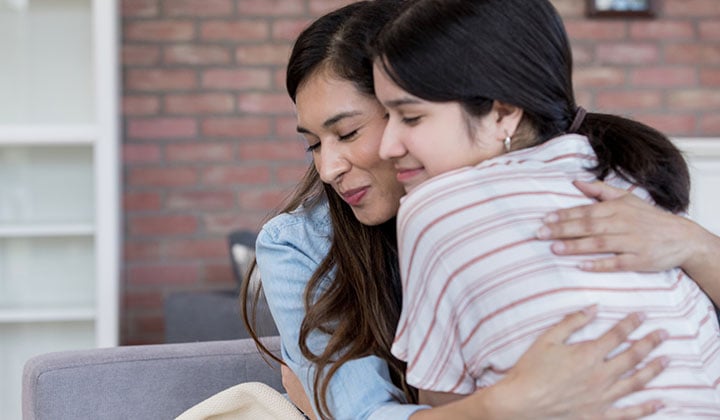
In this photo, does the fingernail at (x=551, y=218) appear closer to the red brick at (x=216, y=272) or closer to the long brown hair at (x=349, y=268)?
the long brown hair at (x=349, y=268)

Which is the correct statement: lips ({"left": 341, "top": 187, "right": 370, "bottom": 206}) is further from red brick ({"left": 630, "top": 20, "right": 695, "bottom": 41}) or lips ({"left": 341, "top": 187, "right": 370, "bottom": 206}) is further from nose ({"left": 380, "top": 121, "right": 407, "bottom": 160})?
red brick ({"left": 630, "top": 20, "right": 695, "bottom": 41})

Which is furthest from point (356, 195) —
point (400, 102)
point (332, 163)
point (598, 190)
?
point (598, 190)

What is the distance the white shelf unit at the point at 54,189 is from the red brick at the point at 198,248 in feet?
0.99

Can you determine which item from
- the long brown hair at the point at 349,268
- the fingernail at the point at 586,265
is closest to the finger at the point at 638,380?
the fingernail at the point at 586,265

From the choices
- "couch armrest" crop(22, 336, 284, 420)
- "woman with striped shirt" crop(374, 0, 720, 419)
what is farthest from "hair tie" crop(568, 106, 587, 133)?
"couch armrest" crop(22, 336, 284, 420)

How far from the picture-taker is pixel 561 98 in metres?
1.36

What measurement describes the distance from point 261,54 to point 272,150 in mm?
351

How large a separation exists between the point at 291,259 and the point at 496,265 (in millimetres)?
503

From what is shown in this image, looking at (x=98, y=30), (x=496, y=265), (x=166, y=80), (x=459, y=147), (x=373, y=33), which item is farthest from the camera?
(x=166, y=80)

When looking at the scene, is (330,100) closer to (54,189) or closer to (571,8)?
(54,189)

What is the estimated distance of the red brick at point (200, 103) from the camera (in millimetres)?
3877

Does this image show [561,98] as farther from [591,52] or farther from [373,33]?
[591,52]

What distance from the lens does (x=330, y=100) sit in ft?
5.11

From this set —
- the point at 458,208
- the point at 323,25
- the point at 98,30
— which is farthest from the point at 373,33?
the point at 98,30
